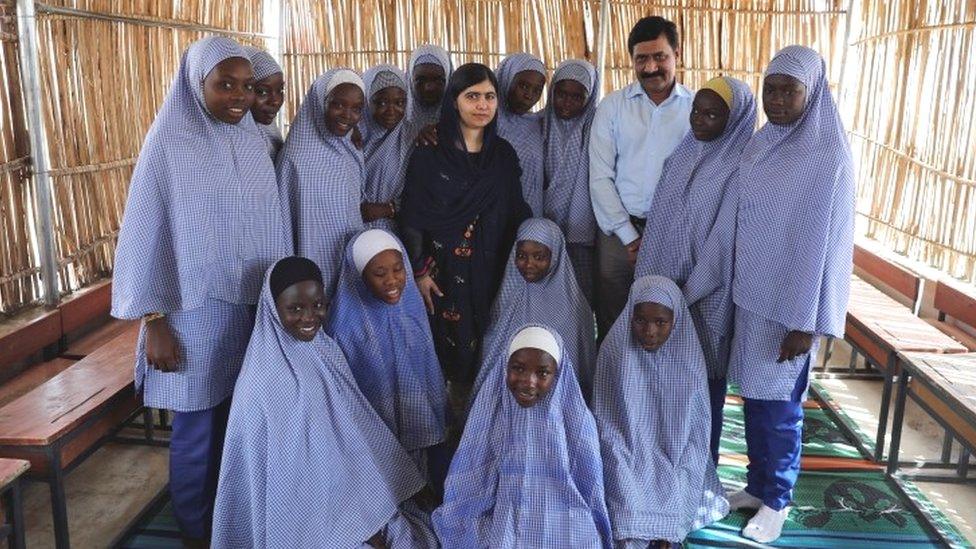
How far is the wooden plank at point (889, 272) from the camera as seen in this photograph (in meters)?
4.23

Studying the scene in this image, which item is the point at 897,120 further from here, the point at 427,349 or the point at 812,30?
the point at 427,349

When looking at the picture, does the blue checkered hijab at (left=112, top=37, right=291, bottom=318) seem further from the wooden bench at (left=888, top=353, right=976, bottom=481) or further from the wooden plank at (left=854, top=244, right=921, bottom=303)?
the wooden plank at (left=854, top=244, right=921, bottom=303)

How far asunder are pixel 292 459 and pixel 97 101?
219 cm

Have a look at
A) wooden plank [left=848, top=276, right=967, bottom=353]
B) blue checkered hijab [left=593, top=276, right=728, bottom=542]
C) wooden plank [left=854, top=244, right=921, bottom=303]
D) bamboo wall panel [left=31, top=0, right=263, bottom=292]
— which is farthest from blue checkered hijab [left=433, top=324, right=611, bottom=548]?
wooden plank [left=854, top=244, right=921, bottom=303]

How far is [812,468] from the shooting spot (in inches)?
141

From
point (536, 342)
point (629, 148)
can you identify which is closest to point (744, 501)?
point (536, 342)

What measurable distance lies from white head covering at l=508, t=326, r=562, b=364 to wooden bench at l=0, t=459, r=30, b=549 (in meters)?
1.47

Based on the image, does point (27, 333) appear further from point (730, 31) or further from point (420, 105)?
point (730, 31)

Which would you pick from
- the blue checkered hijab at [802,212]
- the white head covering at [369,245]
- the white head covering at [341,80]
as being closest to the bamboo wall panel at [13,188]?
the white head covering at [341,80]

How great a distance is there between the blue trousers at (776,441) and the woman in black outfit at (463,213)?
1174mm

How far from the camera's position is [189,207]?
98.5 inches

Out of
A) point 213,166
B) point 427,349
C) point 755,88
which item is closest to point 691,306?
point 427,349

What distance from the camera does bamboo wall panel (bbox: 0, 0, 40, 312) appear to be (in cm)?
319

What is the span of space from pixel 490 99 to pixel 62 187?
6.55 ft
